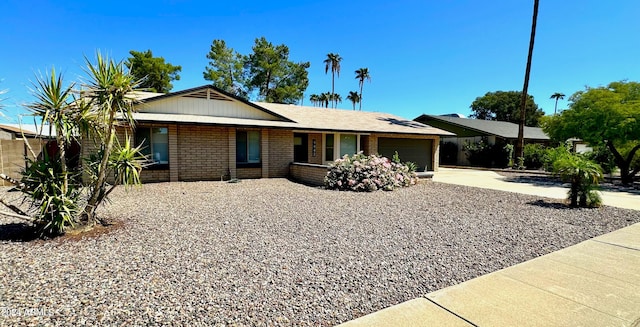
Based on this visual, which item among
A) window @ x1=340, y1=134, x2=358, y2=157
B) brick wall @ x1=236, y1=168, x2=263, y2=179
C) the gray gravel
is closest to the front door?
window @ x1=340, y1=134, x2=358, y2=157

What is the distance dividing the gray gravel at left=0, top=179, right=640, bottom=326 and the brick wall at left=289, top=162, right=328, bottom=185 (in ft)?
14.0

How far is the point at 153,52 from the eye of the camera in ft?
111

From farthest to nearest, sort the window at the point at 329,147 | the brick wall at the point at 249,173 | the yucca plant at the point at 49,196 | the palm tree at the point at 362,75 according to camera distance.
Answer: the palm tree at the point at 362,75 < the window at the point at 329,147 < the brick wall at the point at 249,173 < the yucca plant at the point at 49,196

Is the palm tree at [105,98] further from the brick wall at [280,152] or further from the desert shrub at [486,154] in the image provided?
the desert shrub at [486,154]

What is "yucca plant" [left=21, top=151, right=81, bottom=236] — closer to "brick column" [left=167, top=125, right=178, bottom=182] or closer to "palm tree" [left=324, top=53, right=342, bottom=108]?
"brick column" [left=167, top=125, right=178, bottom=182]

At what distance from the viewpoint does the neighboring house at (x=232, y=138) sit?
41.3 ft

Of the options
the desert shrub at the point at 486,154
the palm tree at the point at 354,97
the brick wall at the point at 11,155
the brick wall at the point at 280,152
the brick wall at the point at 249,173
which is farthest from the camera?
the palm tree at the point at 354,97

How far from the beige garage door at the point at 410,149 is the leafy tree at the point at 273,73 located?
21.0 meters

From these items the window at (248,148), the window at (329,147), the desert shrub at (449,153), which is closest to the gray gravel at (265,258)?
the window at (248,148)

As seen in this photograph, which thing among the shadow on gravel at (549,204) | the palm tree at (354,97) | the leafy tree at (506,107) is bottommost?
the shadow on gravel at (549,204)

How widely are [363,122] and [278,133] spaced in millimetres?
6362

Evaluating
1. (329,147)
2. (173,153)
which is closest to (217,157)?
(173,153)

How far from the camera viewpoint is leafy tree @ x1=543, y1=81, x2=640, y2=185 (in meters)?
13.4

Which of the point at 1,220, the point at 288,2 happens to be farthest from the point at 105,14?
the point at 1,220
